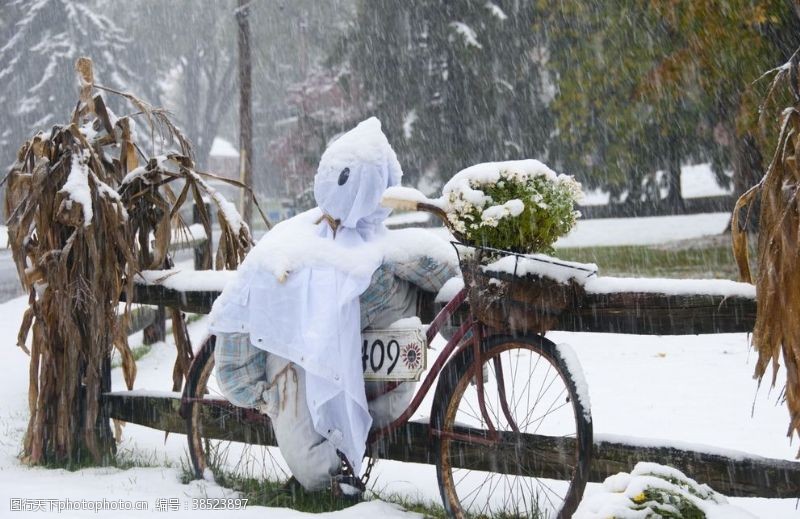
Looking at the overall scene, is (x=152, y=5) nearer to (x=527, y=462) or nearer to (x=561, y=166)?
(x=561, y=166)

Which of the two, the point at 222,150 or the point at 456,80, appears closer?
the point at 456,80

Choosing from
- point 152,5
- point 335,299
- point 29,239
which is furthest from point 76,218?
point 152,5

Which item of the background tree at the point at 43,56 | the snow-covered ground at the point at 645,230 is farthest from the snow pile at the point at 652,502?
the background tree at the point at 43,56

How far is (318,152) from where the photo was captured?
30.5m

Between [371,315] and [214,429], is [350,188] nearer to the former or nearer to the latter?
[371,315]

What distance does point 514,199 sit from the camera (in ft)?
11.4

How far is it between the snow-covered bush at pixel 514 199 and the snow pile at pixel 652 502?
1.14 metres

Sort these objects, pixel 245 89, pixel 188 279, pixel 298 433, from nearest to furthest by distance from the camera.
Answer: pixel 298 433 → pixel 188 279 → pixel 245 89

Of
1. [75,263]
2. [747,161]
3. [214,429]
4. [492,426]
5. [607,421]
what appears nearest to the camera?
[492,426]

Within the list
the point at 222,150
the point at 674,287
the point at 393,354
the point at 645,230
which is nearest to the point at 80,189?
the point at 393,354

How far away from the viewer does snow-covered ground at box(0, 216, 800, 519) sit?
434 cm

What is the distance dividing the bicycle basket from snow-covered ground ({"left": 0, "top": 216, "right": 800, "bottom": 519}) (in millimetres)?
693

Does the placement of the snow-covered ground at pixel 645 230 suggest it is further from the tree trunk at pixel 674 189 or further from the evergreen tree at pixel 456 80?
the evergreen tree at pixel 456 80

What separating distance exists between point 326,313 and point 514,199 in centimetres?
93
